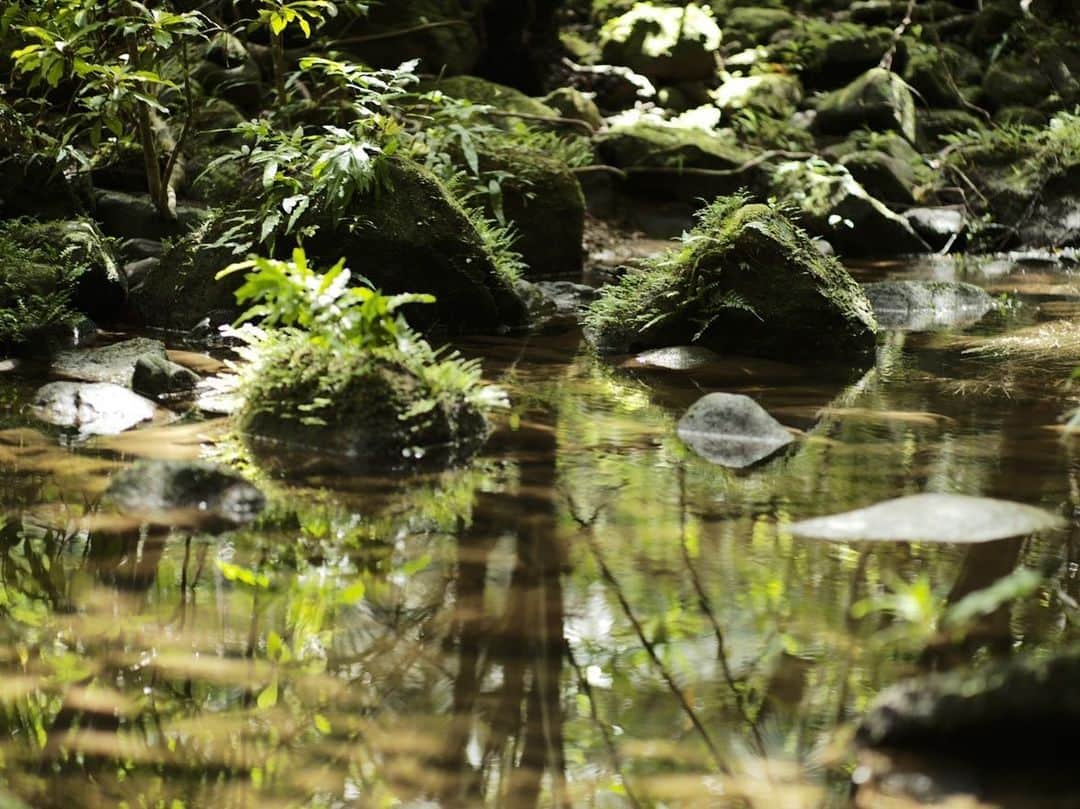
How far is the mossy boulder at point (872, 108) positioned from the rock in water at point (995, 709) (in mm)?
14656

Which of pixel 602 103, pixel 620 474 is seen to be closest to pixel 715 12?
pixel 602 103

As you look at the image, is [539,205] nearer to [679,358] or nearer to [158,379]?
[679,358]

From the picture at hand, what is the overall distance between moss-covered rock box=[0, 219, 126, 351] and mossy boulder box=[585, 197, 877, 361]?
3.51 meters

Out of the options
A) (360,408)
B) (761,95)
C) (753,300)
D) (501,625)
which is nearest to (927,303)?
(753,300)

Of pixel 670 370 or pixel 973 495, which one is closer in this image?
pixel 973 495

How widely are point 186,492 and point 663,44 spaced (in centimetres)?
1496

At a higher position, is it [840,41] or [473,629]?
A: [840,41]

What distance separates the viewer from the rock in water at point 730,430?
198 inches

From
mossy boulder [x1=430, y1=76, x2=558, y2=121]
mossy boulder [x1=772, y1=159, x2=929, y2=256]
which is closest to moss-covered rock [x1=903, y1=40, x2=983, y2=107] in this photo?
mossy boulder [x1=772, y1=159, x2=929, y2=256]

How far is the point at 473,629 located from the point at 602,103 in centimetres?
1496

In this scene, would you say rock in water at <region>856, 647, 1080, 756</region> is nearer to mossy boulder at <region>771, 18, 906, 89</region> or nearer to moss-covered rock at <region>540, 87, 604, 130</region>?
moss-covered rock at <region>540, 87, 604, 130</region>

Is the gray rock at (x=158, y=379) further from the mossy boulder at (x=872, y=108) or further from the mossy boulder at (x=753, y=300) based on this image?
the mossy boulder at (x=872, y=108)

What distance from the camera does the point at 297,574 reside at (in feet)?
11.7

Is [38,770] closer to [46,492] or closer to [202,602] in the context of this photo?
[202,602]
